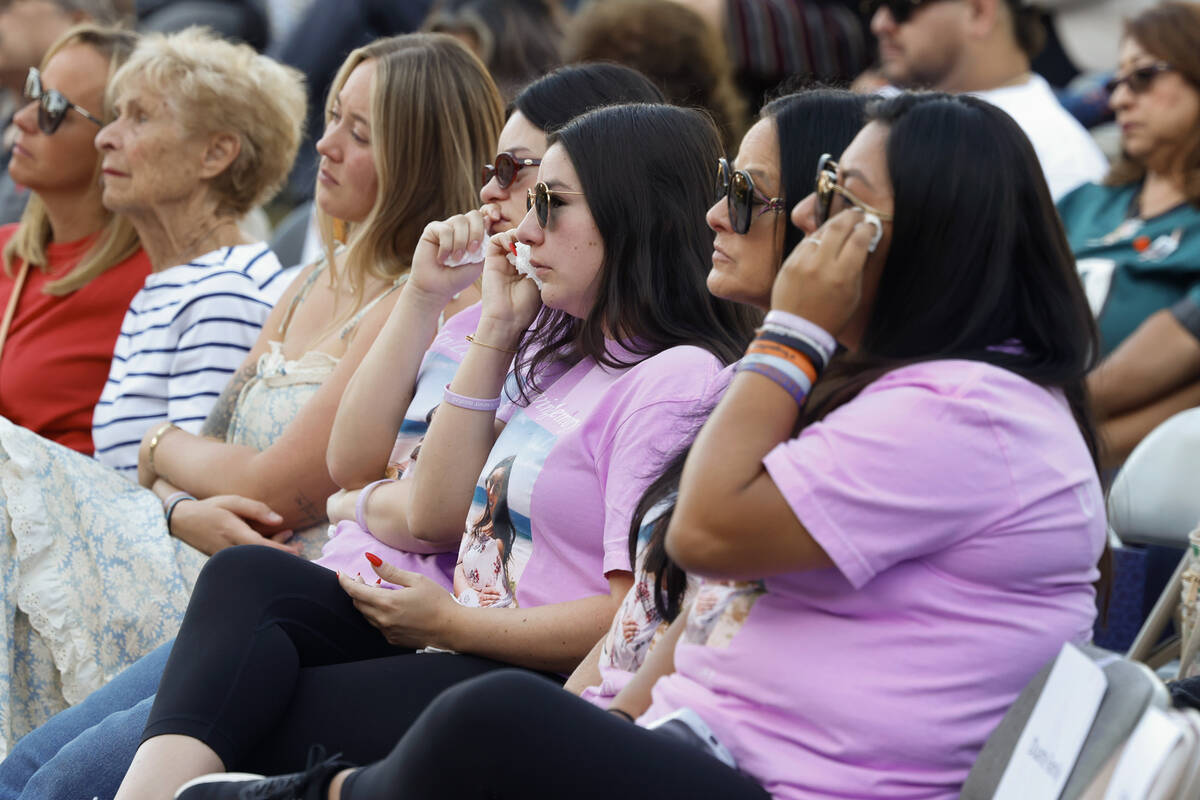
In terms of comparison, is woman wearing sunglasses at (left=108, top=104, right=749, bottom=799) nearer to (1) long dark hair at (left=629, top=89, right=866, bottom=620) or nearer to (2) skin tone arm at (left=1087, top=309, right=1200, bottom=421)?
(1) long dark hair at (left=629, top=89, right=866, bottom=620)

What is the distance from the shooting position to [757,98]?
535 cm

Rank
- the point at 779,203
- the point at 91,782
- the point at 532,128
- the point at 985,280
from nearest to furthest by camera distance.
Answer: the point at 985,280 < the point at 779,203 < the point at 91,782 < the point at 532,128

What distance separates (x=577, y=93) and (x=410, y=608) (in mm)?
1072

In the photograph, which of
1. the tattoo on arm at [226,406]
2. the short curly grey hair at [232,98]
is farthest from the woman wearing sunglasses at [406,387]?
the short curly grey hair at [232,98]

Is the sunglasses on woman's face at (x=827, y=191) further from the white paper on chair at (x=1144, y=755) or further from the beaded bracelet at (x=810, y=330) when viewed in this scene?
the white paper on chair at (x=1144, y=755)

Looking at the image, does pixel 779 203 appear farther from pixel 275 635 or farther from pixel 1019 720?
pixel 275 635

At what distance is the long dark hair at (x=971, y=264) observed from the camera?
1.71m

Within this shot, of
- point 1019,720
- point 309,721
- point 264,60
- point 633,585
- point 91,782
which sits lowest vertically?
point 91,782

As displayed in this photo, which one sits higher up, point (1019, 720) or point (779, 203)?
point (779, 203)

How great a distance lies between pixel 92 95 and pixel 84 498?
4.95 feet

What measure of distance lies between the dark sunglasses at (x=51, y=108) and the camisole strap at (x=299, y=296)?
3.45 ft

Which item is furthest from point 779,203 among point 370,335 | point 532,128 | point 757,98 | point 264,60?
point 757,98

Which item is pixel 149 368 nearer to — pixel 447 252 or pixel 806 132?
pixel 447 252

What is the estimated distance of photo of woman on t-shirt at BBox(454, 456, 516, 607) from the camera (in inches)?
90.5
